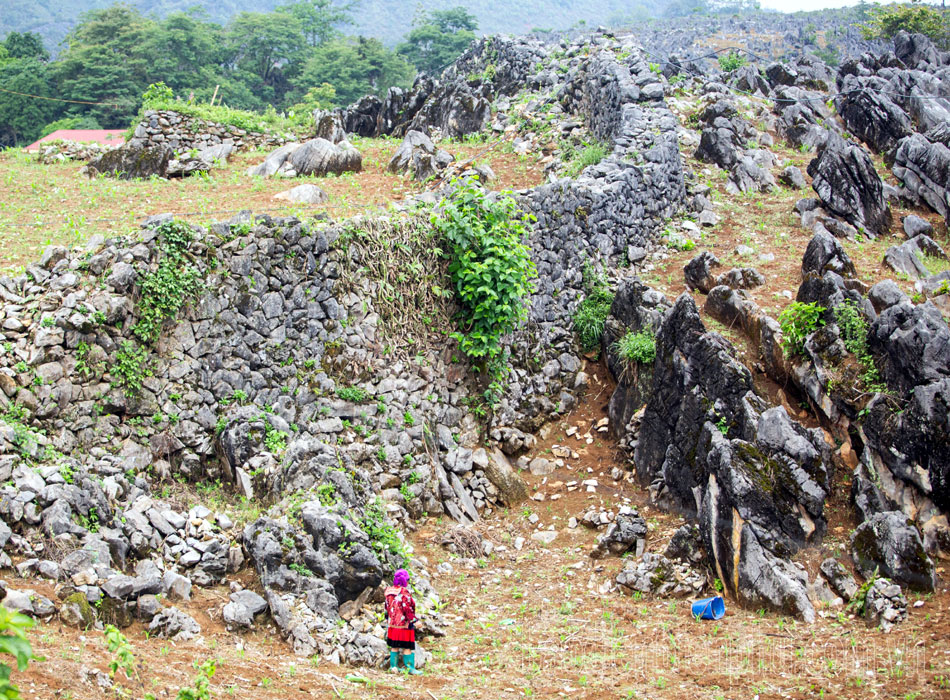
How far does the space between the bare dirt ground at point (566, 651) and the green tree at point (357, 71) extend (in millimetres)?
44043

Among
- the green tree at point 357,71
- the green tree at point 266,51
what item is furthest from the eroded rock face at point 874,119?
the green tree at point 266,51

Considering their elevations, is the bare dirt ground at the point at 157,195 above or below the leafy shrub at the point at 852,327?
above

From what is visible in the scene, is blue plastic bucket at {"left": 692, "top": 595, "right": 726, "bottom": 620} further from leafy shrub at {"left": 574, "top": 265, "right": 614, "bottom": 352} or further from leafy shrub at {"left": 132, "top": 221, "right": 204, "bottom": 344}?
leafy shrub at {"left": 132, "top": 221, "right": 204, "bottom": 344}

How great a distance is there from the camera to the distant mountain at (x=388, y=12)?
346 feet

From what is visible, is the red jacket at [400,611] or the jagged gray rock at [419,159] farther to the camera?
the jagged gray rock at [419,159]

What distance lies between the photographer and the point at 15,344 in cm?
809

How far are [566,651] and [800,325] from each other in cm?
533

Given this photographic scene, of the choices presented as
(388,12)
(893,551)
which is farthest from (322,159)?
(388,12)

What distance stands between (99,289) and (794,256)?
10103mm

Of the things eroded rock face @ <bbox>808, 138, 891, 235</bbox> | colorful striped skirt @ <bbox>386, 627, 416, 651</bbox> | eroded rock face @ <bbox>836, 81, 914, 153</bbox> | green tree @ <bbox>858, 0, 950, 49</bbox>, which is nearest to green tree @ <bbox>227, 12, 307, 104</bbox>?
green tree @ <bbox>858, 0, 950, 49</bbox>

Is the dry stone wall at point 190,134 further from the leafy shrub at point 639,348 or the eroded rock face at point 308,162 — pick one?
Answer: the leafy shrub at point 639,348

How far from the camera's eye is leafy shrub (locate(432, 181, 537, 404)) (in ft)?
35.9

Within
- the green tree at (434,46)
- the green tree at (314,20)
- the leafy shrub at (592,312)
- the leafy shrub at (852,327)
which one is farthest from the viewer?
the green tree at (314,20)

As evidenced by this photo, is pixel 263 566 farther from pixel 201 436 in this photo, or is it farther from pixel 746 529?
pixel 746 529
